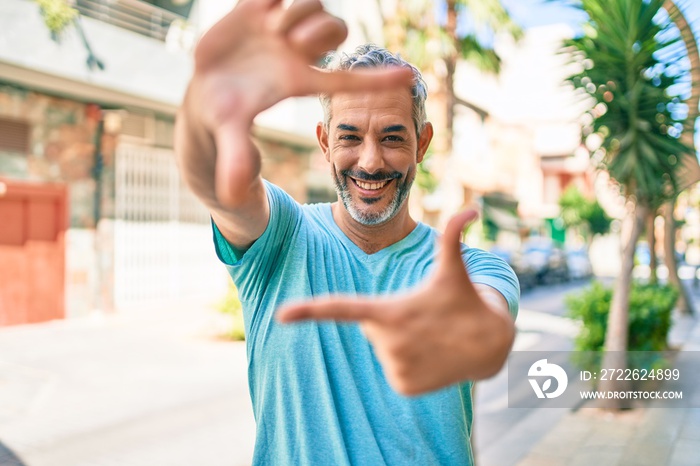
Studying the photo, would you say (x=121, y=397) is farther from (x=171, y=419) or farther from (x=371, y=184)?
(x=371, y=184)

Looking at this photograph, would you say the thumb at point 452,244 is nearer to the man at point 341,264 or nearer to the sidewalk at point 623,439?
the man at point 341,264

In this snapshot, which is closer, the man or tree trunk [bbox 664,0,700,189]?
the man

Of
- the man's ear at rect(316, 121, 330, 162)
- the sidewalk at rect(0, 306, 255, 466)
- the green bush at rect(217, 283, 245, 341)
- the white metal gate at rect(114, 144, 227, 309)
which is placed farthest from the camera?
the white metal gate at rect(114, 144, 227, 309)

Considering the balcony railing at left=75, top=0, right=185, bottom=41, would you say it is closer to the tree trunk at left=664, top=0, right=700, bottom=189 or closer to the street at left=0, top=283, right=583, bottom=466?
the street at left=0, top=283, right=583, bottom=466

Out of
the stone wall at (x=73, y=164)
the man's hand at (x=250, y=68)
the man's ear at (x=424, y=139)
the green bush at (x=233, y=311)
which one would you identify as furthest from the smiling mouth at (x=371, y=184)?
the stone wall at (x=73, y=164)

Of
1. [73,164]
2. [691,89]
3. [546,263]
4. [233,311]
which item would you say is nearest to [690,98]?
[691,89]

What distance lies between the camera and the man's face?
Result: 5.15 ft

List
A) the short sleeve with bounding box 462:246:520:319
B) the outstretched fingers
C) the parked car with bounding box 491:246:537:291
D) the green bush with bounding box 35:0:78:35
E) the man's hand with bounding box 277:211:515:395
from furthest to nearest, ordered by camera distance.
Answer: the parked car with bounding box 491:246:537:291
the green bush with bounding box 35:0:78:35
the short sleeve with bounding box 462:246:520:319
the outstretched fingers
the man's hand with bounding box 277:211:515:395

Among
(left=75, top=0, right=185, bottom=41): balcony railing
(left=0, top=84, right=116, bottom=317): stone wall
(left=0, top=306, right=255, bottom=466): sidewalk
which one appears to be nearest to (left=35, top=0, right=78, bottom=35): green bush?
(left=75, top=0, right=185, bottom=41): balcony railing

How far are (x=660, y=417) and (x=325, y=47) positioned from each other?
6206 millimetres

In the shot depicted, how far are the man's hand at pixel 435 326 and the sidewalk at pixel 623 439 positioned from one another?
180 inches

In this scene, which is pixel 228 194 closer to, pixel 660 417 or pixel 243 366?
pixel 660 417

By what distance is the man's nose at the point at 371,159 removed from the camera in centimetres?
156

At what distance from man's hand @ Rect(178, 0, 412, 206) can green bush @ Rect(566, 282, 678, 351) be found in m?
6.86
